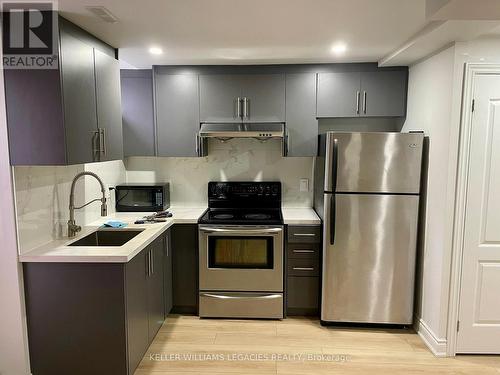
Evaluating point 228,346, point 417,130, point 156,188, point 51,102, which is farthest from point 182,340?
point 417,130

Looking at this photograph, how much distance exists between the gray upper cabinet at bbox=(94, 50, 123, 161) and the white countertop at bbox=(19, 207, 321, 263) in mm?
618

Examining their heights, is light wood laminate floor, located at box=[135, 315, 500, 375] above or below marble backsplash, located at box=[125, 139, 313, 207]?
below

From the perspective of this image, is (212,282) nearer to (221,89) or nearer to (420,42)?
(221,89)

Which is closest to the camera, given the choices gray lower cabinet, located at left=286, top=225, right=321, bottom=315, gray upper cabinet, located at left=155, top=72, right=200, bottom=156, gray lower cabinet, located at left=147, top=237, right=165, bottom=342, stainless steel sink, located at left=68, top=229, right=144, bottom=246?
gray lower cabinet, located at left=147, top=237, right=165, bottom=342

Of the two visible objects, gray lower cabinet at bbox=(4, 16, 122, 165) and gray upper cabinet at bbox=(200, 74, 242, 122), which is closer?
gray lower cabinet at bbox=(4, 16, 122, 165)

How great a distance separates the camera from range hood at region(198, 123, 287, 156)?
3.29 meters

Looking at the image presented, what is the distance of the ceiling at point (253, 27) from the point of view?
Answer: 1969 mm

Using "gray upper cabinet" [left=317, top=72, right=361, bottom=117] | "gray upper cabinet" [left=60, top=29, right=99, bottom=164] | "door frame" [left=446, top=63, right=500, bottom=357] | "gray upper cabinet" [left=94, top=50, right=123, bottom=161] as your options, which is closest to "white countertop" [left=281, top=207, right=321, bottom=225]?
"gray upper cabinet" [left=317, top=72, right=361, bottom=117]

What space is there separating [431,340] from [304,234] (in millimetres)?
1264

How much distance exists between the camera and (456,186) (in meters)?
2.58

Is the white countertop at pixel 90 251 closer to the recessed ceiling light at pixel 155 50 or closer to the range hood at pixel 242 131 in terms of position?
the range hood at pixel 242 131

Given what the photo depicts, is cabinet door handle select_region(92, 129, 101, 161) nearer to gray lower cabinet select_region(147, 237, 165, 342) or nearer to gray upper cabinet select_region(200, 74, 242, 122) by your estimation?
gray lower cabinet select_region(147, 237, 165, 342)

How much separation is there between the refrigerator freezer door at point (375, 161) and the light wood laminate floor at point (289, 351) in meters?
1.23

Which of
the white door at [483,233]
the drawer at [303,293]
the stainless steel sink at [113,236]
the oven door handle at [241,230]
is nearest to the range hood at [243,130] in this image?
the oven door handle at [241,230]
